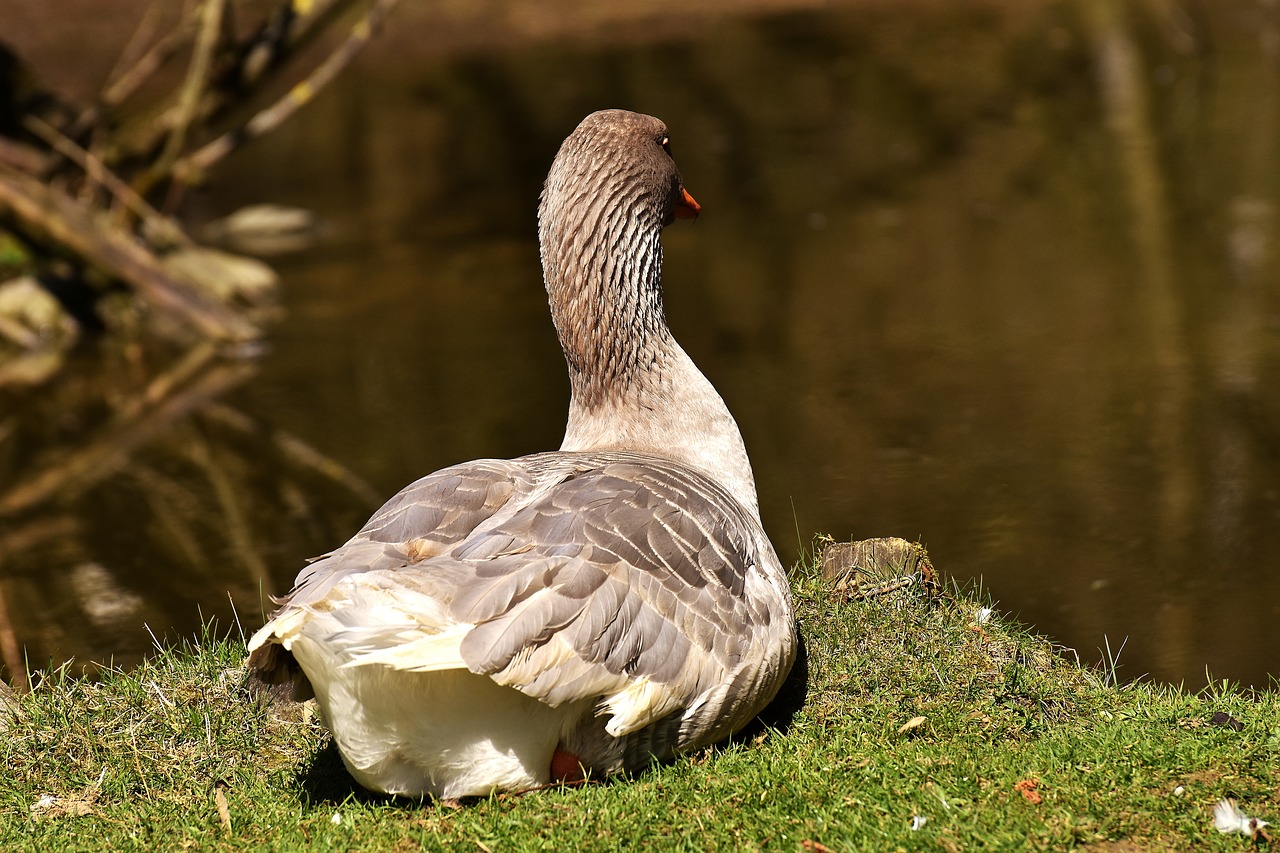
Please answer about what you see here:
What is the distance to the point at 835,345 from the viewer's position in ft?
31.1

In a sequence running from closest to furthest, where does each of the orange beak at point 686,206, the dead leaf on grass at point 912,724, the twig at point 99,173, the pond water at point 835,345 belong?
1. the dead leaf on grass at point 912,724
2. the orange beak at point 686,206
3. the pond water at point 835,345
4. the twig at point 99,173

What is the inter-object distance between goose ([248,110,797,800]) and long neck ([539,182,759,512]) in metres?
0.13

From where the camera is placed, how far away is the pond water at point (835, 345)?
21.5 ft

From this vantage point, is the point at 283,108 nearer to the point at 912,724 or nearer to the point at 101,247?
the point at 101,247

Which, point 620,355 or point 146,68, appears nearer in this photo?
point 620,355

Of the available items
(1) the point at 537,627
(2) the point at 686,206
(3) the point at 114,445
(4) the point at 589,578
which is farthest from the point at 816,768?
(3) the point at 114,445

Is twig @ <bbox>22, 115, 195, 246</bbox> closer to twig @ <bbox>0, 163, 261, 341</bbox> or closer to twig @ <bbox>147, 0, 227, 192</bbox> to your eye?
twig @ <bbox>0, 163, 261, 341</bbox>

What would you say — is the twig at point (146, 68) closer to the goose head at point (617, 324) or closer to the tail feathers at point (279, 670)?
the goose head at point (617, 324)

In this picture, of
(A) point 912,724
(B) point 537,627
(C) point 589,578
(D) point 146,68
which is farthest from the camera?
(D) point 146,68

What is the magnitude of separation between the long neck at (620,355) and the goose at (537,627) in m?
0.13

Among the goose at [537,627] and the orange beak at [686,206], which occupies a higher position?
the orange beak at [686,206]

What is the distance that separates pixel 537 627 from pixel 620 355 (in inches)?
61.3

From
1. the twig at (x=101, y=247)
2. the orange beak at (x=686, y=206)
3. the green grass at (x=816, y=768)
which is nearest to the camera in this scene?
the green grass at (x=816, y=768)

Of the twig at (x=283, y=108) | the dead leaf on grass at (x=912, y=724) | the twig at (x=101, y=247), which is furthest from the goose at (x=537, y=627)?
the twig at (x=283, y=108)
